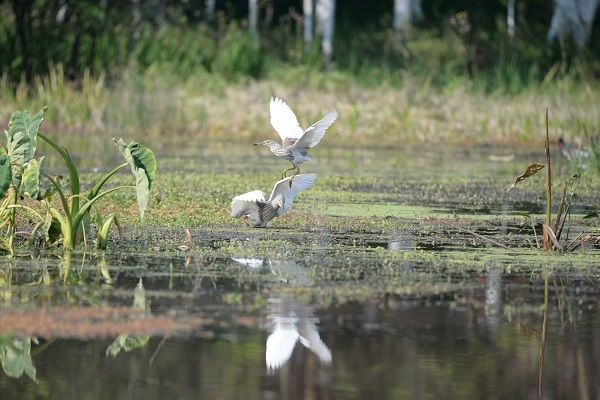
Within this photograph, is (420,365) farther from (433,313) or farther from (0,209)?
(0,209)

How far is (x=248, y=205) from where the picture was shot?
940 centimetres

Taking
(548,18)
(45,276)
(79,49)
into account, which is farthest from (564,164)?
(548,18)

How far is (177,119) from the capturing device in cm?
2053

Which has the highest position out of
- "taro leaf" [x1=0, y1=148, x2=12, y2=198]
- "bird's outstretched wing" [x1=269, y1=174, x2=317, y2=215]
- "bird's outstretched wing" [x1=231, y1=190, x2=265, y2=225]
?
"taro leaf" [x1=0, y1=148, x2=12, y2=198]

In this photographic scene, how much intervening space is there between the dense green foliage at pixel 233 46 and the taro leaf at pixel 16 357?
50.3 ft

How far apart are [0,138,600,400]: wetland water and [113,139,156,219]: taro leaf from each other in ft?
1.08

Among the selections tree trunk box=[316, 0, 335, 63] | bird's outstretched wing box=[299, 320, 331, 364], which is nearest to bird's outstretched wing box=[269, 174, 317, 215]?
bird's outstretched wing box=[299, 320, 331, 364]

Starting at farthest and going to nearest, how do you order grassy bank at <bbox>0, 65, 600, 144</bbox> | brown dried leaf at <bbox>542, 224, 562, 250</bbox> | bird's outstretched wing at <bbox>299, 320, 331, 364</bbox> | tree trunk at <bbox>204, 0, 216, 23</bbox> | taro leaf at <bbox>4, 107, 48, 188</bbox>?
tree trunk at <bbox>204, 0, 216, 23</bbox> < grassy bank at <bbox>0, 65, 600, 144</bbox> < brown dried leaf at <bbox>542, 224, 562, 250</bbox> < taro leaf at <bbox>4, 107, 48, 188</bbox> < bird's outstretched wing at <bbox>299, 320, 331, 364</bbox>

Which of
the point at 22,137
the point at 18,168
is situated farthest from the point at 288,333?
the point at 22,137

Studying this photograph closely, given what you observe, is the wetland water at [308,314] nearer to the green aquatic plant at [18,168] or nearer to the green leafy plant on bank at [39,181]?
the green leafy plant on bank at [39,181]

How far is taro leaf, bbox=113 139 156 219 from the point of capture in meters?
7.91

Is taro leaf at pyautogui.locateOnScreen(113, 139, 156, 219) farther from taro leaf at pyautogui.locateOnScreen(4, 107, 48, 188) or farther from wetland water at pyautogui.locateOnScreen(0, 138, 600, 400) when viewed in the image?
taro leaf at pyautogui.locateOnScreen(4, 107, 48, 188)

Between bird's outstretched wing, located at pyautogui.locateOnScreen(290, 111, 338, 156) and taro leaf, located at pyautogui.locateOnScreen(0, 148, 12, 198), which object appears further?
bird's outstretched wing, located at pyautogui.locateOnScreen(290, 111, 338, 156)

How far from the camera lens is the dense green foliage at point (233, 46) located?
21781mm
